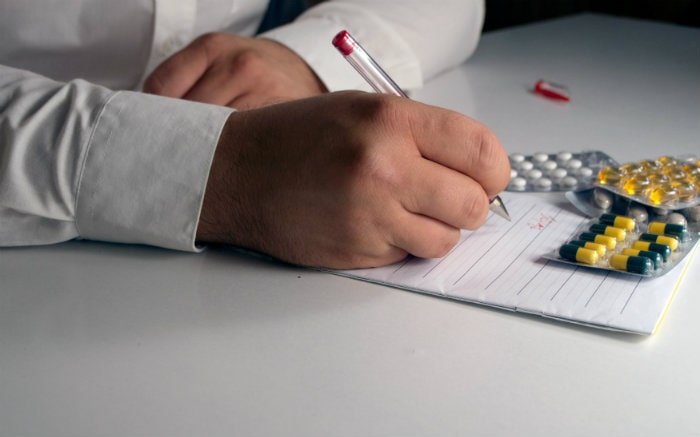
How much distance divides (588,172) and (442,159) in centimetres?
22

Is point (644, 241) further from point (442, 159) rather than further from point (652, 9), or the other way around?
point (652, 9)

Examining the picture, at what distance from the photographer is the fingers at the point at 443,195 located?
1.97 ft

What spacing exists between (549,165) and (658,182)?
0.36 feet

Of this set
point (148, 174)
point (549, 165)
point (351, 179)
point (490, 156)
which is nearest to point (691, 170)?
point (549, 165)

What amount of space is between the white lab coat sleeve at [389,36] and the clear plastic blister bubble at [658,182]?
0.35 m

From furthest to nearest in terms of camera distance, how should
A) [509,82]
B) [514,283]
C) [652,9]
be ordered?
[652,9] < [509,82] < [514,283]

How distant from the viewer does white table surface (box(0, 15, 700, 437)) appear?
17.9 inches

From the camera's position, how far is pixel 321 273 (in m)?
0.62

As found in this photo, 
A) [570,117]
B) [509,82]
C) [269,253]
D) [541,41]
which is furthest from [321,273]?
[541,41]

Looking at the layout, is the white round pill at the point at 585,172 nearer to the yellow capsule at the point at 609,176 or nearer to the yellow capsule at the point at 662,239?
the yellow capsule at the point at 609,176

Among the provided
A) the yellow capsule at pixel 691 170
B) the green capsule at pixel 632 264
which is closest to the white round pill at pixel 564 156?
the yellow capsule at pixel 691 170

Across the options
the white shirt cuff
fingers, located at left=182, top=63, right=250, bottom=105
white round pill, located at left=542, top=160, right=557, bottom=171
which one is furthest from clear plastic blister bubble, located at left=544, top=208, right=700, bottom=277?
fingers, located at left=182, top=63, right=250, bottom=105

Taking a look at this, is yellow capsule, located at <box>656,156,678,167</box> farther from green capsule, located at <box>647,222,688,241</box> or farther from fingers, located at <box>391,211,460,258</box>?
fingers, located at <box>391,211,460,258</box>

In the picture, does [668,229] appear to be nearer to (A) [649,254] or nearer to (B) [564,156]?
(A) [649,254]
